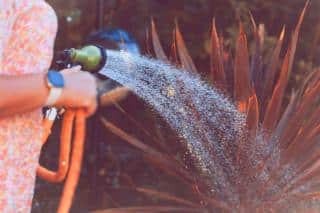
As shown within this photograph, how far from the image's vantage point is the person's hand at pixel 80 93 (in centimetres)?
128

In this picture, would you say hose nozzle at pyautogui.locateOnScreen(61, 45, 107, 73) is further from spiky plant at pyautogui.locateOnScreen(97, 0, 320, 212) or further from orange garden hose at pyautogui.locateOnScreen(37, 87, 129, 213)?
spiky plant at pyautogui.locateOnScreen(97, 0, 320, 212)

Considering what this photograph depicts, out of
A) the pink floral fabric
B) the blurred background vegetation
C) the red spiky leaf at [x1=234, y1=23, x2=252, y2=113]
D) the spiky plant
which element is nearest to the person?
the pink floral fabric

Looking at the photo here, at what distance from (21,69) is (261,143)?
2.20m

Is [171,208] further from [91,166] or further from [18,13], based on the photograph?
[18,13]

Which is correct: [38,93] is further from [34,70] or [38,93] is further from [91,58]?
[91,58]

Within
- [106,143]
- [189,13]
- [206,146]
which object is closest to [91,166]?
[106,143]

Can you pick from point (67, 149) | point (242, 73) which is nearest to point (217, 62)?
point (242, 73)

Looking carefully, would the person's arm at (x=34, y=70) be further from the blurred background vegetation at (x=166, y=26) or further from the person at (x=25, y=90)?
the blurred background vegetation at (x=166, y=26)

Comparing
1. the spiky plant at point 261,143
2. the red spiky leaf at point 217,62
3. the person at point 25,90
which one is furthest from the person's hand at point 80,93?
the red spiky leaf at point 217,62

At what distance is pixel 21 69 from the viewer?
131cm

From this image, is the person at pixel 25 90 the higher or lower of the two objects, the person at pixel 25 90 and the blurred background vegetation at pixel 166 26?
the higher

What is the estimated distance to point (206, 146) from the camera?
337 cm

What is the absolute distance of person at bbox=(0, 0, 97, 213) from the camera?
4.08ft

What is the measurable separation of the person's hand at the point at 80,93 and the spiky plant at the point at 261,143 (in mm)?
1990
